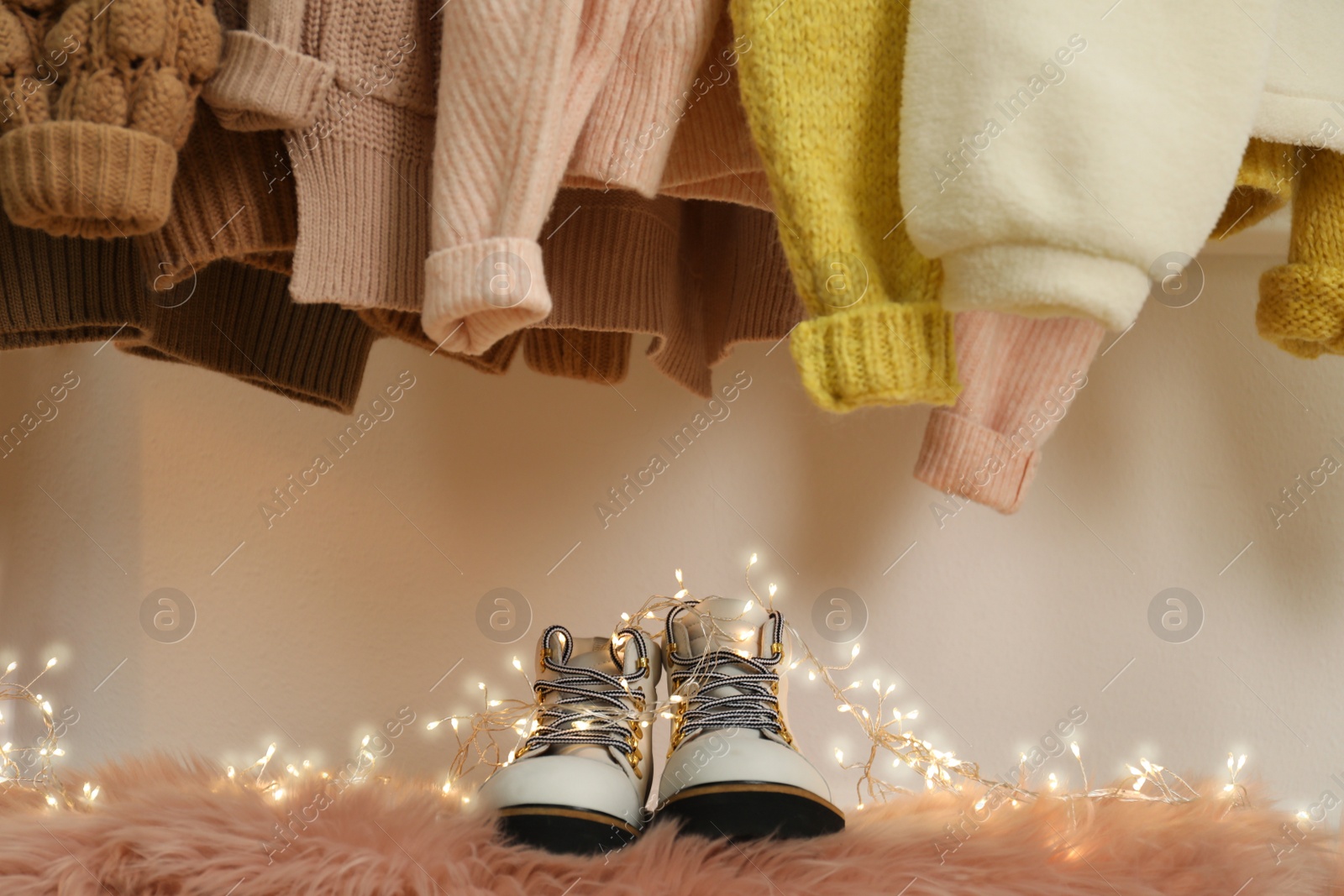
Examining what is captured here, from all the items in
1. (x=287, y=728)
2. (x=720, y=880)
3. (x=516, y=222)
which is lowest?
(x=720, y=880)

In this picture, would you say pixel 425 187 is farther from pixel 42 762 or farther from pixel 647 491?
pixel 42 762

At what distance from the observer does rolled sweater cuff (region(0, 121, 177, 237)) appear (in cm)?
46

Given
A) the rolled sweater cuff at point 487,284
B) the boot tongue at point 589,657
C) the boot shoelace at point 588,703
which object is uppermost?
the rolled sweater cuff at point 487,284

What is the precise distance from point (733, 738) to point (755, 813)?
0.06 metres

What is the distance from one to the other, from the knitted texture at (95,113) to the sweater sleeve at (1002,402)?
449 millimetres

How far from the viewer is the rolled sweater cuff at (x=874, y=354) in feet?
1.51

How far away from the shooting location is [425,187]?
1.90ft

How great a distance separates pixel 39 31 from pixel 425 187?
8.3 inches

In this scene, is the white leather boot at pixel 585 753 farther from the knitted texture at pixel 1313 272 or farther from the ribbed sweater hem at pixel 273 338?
the knitted texture at pixel 1313 272

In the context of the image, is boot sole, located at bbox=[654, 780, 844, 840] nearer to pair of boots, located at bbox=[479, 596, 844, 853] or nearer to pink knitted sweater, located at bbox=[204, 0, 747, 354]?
pair of boots, located at bbox=[479, 596, 844, 853]

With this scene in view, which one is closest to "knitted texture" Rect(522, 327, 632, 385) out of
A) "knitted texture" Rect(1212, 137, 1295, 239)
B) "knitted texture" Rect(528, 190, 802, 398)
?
"knitted texture" Rect(528, 190, 802, 398)

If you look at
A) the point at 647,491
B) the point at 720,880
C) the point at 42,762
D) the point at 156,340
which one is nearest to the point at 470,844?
the point at 720,880

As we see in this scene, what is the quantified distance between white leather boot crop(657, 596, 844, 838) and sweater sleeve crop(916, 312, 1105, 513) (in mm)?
196

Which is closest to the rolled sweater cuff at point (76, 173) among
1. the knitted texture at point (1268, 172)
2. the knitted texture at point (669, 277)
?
the knitted texture at point (669, 277)
